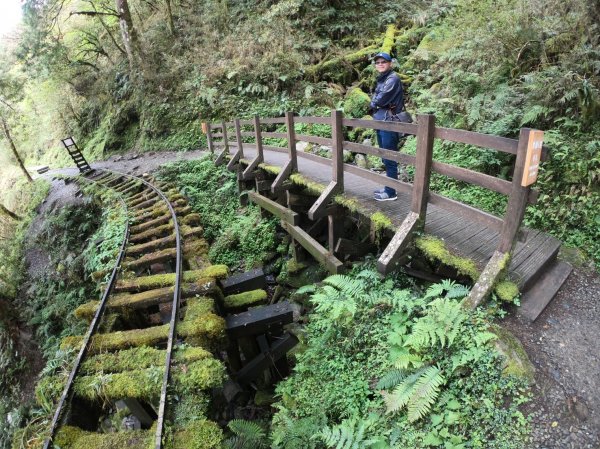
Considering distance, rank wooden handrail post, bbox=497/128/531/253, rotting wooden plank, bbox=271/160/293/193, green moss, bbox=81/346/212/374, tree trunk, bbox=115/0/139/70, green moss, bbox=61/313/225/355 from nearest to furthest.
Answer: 1. wooden handrail post, bbox=497/128/531/253
2. green moss, bbox=81/346/212/374
3. green moss, bbox=61/313/225/355
4. rotting wooden plank, bbox=271/160/293/193
5. tree trunk, bbox=115/0/139/70

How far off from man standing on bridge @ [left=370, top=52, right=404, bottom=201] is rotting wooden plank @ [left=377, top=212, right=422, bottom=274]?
137 cm

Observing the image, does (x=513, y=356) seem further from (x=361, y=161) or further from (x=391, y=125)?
(x=361, y=161)

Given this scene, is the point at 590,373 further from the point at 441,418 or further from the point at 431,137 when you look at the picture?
the point at 431,137

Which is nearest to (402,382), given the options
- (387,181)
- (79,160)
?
(387,181)

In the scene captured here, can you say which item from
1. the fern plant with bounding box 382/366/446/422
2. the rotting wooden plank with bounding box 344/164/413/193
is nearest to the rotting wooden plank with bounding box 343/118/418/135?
the rotting wooden plank with bounding box 344/164/413/193

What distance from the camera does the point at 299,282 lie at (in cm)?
733

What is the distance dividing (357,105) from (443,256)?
867 cm

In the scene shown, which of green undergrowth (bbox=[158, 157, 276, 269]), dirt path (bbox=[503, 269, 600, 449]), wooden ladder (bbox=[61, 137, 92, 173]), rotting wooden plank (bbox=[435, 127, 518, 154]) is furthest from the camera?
wooden ladder (bbox=[61, 137, 92, 173])

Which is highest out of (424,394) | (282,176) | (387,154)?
(387,154)

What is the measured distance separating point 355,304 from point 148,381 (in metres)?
2.48

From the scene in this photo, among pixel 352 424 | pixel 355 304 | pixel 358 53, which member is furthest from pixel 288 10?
pixel 352 424

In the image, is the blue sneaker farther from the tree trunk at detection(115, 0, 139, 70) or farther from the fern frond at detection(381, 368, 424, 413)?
the tree trunk at detection(115, 0, 139, 70)

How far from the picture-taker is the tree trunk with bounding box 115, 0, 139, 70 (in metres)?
17.2

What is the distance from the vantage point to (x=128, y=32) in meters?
18.1
